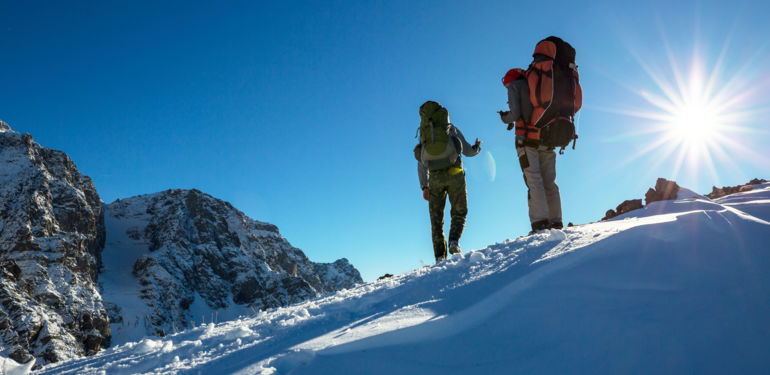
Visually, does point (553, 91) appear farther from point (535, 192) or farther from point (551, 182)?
point (535, 192)

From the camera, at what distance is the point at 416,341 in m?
1.78

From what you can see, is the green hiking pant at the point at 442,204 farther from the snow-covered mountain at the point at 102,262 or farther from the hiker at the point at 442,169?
the snow-covered mountain at the point at 102,262

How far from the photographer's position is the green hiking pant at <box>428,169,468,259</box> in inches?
258

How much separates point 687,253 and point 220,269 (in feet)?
521

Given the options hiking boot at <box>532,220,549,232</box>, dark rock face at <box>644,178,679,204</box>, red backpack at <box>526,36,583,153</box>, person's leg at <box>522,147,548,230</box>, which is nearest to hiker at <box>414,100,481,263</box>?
person's leg at <box>522,147,548,230</box>

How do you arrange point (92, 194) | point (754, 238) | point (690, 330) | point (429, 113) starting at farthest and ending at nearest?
point (92, 194) < point (429, 113) < point (754, 238) < point (690, 330)

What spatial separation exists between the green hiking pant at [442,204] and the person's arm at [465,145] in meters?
0.43

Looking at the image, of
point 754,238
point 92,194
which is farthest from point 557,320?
point 92,194

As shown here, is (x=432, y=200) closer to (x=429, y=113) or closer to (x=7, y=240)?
(x=429, y=113)

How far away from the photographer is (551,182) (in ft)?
18.8

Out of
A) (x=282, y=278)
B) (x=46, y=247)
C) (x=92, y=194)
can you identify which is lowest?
(x=282, y=278)

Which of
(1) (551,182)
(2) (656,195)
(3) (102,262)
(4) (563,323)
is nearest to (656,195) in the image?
(2) (656,195)

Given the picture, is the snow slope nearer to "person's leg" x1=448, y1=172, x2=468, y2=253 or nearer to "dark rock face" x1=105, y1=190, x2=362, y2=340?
"person's leg" x1=448, y1=172, x2=468, y2=253

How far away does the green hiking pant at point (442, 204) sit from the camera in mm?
6547
